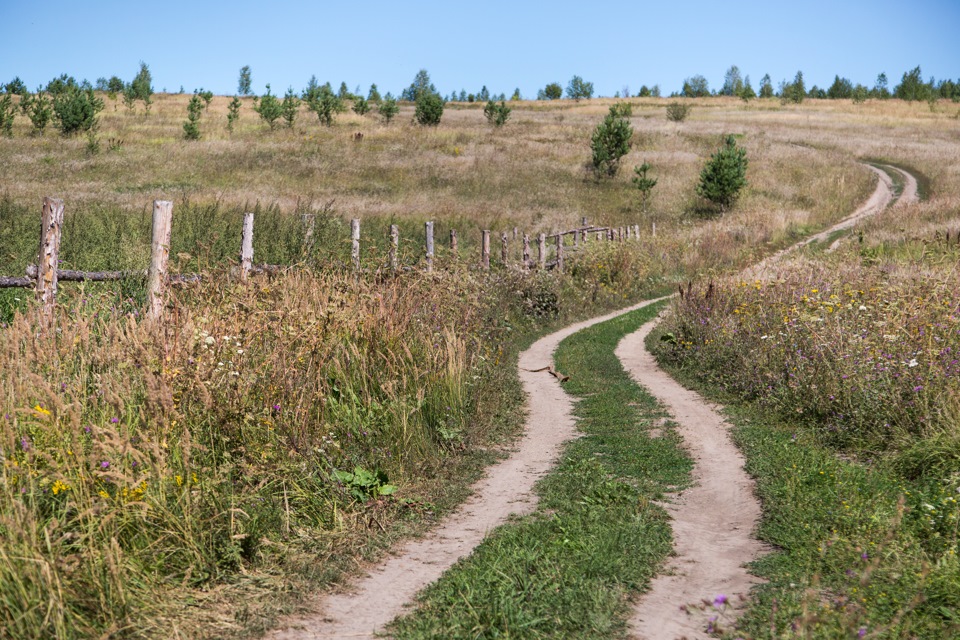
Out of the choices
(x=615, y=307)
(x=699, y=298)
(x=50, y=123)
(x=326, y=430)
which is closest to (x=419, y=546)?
(x=326, y=430)

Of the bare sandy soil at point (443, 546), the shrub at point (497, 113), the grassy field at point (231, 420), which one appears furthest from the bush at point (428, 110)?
the bare sandy soil at point (443, 546)

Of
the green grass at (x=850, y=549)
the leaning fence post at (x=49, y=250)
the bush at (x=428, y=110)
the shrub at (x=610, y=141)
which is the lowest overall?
the green grass at (x=850, y=549)

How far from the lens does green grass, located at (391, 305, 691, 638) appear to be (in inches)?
172

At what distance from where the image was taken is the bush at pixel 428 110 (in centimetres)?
6306

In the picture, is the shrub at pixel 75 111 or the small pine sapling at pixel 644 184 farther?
the shrub at pixel 75 111

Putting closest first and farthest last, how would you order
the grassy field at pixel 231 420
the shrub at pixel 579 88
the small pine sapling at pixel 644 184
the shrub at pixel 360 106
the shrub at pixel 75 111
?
the grassy field at pixel 231 420, the small pine sapling at pixel 644 184, the shrub at pixel 75 111, the shrub at pixel 360 106, the shrub at pixel 579 88

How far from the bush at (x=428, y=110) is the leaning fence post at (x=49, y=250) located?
186 feet

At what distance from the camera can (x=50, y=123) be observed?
5778 centimetres

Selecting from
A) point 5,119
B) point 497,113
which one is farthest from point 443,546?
point 497,113

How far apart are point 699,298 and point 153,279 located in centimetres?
999

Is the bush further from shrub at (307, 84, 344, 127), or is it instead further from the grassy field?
the grassy field

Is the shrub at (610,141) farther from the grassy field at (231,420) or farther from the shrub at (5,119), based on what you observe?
the shrub at (5,119)

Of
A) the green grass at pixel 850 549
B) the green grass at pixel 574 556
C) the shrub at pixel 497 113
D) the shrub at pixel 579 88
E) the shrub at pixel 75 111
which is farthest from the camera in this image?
the shrub at pixel 579 88

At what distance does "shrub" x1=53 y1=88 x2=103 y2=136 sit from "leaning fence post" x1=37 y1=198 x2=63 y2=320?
47.7 m
